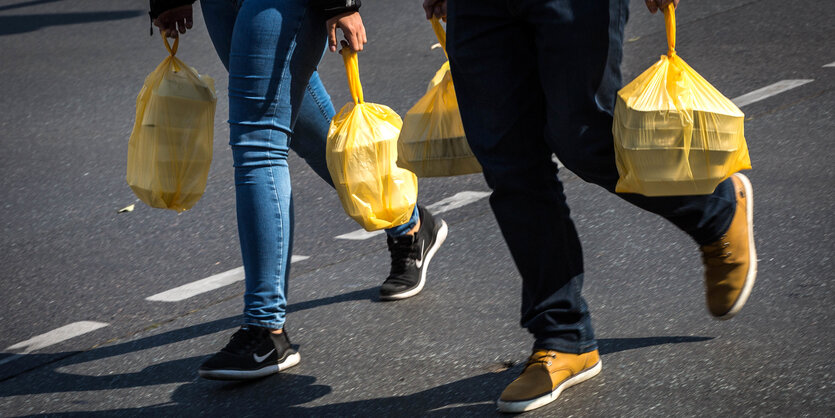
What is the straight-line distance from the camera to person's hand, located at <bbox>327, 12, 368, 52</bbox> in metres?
3.08

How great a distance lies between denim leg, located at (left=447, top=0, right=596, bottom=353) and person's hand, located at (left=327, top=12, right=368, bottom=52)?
0.52m

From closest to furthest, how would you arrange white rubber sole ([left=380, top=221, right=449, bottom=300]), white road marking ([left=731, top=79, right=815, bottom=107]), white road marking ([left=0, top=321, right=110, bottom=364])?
white road marking ([left=0, top=321, right=110, bottom=364]) < white rubber sole ([left=380, top=221, right=449, bottom=300]) < white road marking ([left=731, top=79, right=815, bottom=107])

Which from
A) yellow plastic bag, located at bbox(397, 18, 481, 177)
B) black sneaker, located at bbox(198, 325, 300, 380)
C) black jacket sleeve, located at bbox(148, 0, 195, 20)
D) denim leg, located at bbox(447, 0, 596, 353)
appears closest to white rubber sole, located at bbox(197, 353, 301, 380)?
black sneaker, located at bbox(198, 325, 300, 380)

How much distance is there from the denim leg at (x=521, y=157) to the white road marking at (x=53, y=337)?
1.81 meters

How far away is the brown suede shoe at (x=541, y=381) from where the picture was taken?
2.71 m

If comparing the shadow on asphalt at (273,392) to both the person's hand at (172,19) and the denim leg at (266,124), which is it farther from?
the person's hand at (172,19)

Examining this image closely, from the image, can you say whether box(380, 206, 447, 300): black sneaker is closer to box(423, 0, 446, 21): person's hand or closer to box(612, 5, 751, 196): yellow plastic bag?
box(423, 0, 446, 21): person's hand

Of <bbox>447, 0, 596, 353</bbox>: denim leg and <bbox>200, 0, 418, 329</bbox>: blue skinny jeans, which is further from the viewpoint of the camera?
<bbox>200, 0, 418, 329</bbox>: blue skinny jeans

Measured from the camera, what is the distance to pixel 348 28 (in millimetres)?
3100

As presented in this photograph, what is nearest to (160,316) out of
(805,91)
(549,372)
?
(549,372)

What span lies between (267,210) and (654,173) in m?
1.26

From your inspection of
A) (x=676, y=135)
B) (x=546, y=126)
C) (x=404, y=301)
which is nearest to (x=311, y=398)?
(x=404, y=301)

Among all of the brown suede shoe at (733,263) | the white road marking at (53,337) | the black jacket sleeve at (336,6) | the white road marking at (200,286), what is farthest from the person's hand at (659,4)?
the white road marking at (53,337)

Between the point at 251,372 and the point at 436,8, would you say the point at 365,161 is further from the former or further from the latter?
the point at 251,372
